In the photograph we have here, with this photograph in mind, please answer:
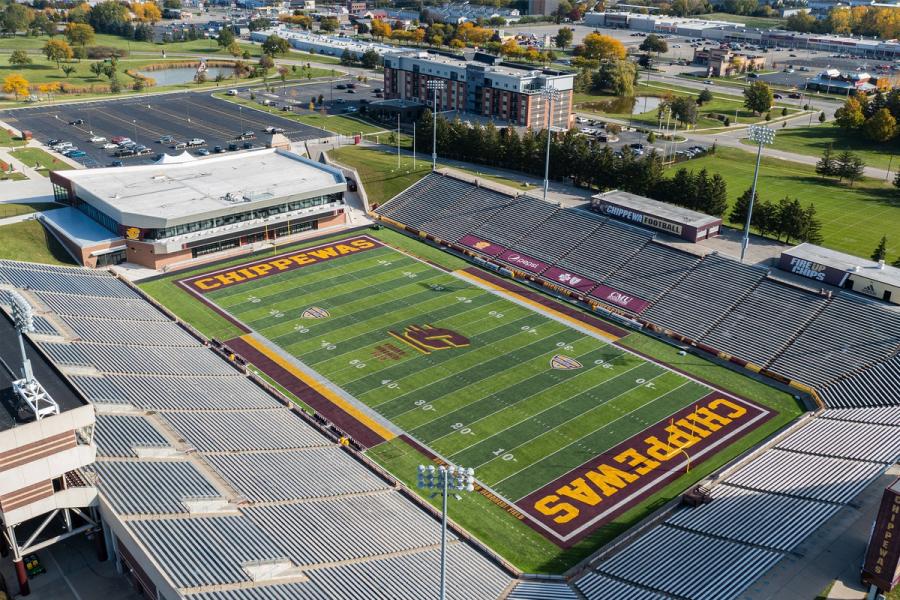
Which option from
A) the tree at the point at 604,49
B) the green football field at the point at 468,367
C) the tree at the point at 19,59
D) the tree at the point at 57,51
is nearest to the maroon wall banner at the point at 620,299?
the green football field at the point at 468,367

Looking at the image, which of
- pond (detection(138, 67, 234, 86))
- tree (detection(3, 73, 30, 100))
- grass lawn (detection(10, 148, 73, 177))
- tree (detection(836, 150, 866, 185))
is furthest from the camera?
pond (detection(138, 67, 234, 86))

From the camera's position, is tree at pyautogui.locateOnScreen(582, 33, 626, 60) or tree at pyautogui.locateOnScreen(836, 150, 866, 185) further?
tree at pyautogui.locateOnScreen(582, 33, 626, 60)

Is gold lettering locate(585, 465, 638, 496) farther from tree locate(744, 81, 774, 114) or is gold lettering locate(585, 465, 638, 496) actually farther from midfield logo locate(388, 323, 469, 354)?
tree locate(744, 81, 774, 114)

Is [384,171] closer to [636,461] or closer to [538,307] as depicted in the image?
[538,307]

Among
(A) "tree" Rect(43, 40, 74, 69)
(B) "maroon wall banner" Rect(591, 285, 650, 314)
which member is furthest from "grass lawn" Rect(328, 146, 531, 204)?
(A) "tree" Rect(43, 40, 74, 69)

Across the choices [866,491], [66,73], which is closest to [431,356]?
[866,491]

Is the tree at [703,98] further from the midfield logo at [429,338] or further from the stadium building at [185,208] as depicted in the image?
the midfield logo at [429,338]
